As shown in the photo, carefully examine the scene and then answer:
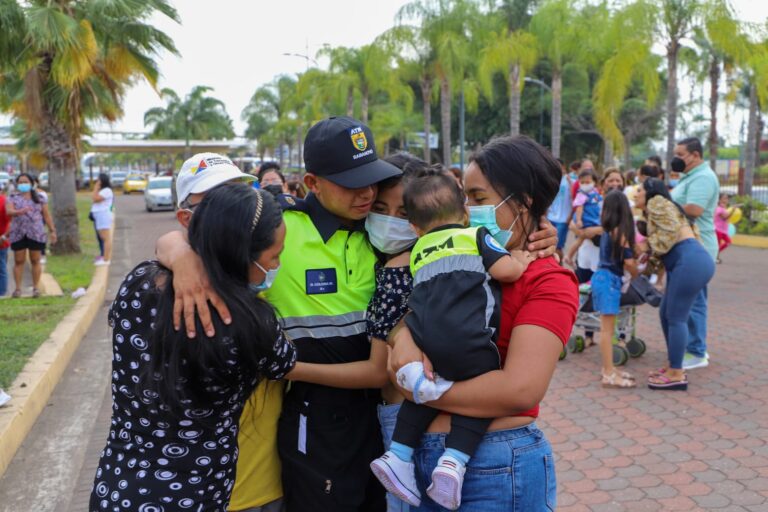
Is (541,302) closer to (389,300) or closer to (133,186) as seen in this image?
(389,300)

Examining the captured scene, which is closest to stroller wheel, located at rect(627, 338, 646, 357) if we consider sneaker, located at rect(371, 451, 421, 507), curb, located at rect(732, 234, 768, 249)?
sneaker, located at rect(371, 451, 421, 507)

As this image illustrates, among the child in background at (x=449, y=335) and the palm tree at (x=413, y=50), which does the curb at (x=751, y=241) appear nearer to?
the palm tree at (x=413, y=50)

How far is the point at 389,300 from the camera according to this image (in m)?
2.15

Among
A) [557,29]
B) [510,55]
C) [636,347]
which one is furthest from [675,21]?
[636,347]

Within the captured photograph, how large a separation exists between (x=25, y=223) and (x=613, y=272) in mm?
8094

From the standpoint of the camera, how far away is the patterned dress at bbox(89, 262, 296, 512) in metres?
1.85

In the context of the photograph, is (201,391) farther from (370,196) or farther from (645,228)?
(645,228)

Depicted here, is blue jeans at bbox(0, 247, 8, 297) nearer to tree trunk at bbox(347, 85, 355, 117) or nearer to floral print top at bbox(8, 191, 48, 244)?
floral print top at bbox(8, 191, 48, 244)

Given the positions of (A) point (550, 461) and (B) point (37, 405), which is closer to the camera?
(A) point (550, 461)

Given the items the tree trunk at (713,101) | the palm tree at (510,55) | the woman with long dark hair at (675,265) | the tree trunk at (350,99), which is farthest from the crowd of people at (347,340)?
the tree trunk at (350,99)

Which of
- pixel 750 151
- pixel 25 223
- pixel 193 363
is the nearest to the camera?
pixel 193 363

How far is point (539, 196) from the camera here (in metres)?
2.07

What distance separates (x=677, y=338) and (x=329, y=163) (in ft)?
14.9

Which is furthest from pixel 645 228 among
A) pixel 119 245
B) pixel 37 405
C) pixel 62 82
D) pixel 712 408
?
pixel 119 245
